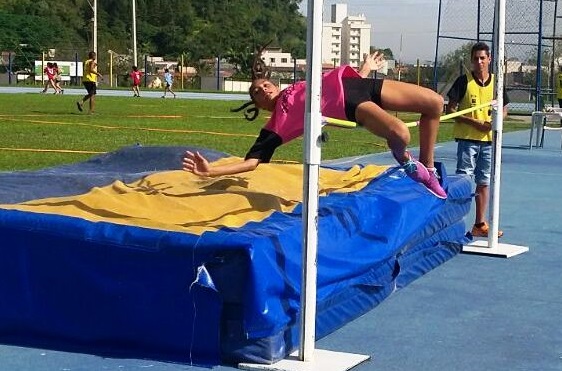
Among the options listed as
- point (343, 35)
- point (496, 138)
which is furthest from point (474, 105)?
point (343, 35)

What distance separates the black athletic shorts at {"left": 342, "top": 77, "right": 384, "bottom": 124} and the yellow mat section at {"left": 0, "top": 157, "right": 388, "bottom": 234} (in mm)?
586

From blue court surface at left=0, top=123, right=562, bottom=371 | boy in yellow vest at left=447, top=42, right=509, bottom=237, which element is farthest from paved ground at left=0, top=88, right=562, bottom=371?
A: boy in yellow vest at left=447, top=42, right=509, bottom=237

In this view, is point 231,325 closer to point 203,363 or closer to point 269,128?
point 203,363

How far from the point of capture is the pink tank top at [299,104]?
550cm

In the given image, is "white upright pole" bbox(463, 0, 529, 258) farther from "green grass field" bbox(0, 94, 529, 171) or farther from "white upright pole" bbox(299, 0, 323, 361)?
"green grass field" bbox(0, 94, 529, 171)

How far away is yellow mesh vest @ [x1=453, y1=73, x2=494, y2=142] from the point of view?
24.4 ft

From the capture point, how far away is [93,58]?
72.5 ft

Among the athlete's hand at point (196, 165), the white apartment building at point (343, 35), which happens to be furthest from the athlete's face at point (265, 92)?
the athlete's hand at point (196, 165)

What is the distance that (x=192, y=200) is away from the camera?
523cm

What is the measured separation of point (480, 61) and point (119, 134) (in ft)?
31.1

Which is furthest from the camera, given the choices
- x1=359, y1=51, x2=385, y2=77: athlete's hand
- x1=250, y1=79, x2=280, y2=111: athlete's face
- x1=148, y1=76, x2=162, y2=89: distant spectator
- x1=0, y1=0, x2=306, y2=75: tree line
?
x1=0, y1=0, x2=306, y2=75: tree line

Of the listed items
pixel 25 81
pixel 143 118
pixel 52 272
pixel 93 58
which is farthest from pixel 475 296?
pixel 25 81

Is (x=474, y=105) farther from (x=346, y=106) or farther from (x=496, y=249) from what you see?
(x=346, y=106)

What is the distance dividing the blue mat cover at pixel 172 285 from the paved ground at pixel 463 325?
14 cm
